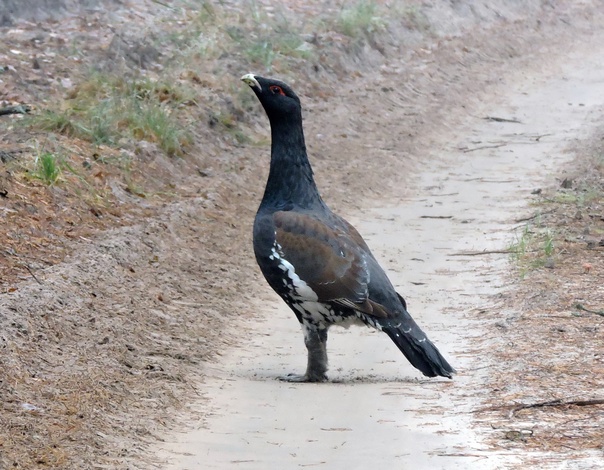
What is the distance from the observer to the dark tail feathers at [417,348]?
7012 millimetres

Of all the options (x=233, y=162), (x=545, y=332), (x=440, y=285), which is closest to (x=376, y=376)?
(x=545, y=332)

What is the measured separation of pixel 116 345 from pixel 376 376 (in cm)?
168

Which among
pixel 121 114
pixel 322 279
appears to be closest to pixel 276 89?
pixel 322 279

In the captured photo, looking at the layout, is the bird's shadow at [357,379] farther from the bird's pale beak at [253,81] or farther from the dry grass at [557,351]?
the bird's pale beak at [253,81]

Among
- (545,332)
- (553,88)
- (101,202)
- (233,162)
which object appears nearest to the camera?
(545,332)

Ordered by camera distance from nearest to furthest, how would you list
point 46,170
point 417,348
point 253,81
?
1. point 417,348
2. point 253,81
3. point 46,170

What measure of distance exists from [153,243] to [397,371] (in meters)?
2.99

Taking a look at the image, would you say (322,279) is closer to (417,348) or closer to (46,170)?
(417,348)

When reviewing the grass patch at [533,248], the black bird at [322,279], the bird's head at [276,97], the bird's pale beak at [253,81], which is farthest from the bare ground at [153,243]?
the bird's pale beak at [253,81]

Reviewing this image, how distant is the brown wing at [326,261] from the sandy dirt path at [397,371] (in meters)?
0.53

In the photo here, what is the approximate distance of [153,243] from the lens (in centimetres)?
970

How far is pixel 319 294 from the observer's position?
7410 millimetres

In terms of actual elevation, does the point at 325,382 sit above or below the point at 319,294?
below

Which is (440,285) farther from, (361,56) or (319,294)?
(361,56)
